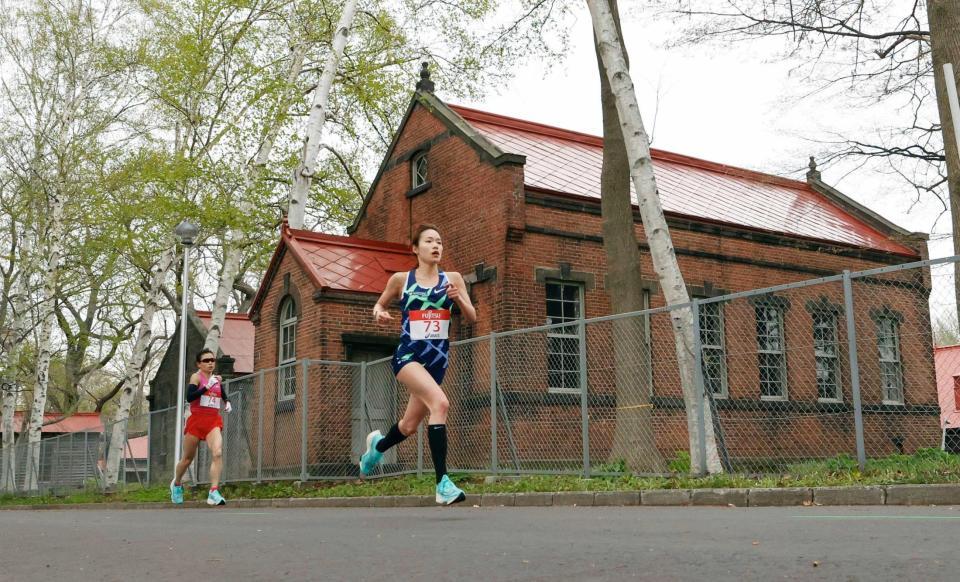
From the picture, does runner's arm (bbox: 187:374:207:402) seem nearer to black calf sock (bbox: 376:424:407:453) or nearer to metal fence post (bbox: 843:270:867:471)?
black calf sock (bbox: 376:424:407:453)

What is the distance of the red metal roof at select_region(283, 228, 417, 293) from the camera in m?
20.2

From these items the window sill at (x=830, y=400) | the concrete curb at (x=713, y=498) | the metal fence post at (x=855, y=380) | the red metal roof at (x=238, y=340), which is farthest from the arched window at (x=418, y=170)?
the metal fence post at (x=855, y=380)

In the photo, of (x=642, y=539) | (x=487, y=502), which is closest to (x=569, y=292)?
(x=487, y=502)

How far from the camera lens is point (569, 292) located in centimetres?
2081

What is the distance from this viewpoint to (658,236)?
41.4 ft

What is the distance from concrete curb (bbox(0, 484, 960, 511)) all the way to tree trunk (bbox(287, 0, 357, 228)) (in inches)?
372

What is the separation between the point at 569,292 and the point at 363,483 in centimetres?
680

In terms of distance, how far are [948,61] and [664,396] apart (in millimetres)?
6855

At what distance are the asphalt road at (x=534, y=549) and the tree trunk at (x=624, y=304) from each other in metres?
5.93

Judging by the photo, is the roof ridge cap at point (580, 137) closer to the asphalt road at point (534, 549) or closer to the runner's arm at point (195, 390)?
the runner's arm at point (195, 390)

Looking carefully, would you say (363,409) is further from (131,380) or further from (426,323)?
(131,380)

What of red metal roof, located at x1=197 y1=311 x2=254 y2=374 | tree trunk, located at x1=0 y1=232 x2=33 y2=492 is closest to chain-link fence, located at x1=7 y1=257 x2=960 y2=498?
red metal roof, located at x1=197 y1=311 x2=254 y2=374

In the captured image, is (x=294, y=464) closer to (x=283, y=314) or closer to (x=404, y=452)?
(x=404, y=452)

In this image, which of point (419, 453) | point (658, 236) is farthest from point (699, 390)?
point (419, 453)
